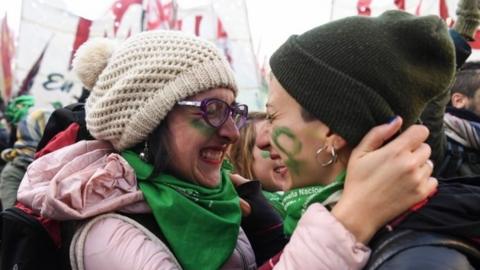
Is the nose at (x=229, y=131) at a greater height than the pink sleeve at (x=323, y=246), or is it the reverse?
the pink sleeve at (x=323, y=246)

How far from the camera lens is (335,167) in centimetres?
142

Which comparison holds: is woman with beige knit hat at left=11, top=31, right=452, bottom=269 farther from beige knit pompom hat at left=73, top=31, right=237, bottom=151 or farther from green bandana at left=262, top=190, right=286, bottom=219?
green bandana at left=262, top=190, right=286, bottom=219

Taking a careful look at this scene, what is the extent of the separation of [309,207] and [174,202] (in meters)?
0.66

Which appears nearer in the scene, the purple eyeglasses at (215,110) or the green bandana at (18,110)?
the purple eyeglasses at (215,110)

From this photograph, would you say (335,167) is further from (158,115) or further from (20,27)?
(20,27)

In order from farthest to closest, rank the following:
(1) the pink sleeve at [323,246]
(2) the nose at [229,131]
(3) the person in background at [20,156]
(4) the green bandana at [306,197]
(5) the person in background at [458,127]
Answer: (3) the person in background at [20,156] < (5) the person in background at [458,127] < (2) the nose at [229,131] < (4) the green bandana at [306,197] < (1) the pink sleeve at [323,246]

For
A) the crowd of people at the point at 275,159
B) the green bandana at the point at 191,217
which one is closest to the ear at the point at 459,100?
the crowd of people at the point at 275,159

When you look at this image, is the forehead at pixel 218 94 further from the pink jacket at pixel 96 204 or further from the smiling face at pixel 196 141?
the pink jacket at pixel 96 204

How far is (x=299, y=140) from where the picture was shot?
1445 millimetres

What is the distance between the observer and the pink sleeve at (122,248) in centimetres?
167

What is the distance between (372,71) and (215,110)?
2.75ft

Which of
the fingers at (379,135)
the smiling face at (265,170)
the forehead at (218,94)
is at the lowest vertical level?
the smiling face at (265,170)

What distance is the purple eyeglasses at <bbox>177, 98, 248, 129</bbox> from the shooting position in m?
2.00

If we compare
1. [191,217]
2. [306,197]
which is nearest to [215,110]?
[191,217]
